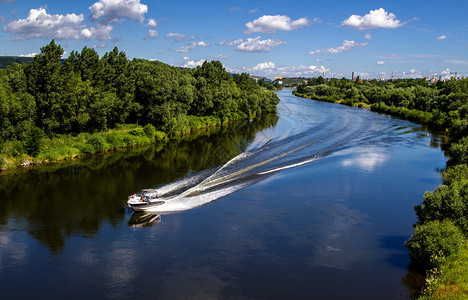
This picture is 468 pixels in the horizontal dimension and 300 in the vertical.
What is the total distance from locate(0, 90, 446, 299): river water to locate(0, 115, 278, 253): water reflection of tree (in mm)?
135

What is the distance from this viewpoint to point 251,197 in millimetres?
29266

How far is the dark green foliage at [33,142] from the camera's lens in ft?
122

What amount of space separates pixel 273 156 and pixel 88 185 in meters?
20.4

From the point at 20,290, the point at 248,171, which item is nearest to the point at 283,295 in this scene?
the point at 20,290

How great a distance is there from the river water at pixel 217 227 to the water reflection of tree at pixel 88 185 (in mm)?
135

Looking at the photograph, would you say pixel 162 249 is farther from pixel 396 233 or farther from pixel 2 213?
pixel 396 233

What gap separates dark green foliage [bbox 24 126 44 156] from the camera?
3722 cm

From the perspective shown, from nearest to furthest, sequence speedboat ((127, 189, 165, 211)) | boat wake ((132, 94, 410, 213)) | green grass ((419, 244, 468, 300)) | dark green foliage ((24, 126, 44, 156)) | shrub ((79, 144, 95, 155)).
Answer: green grass ((419, 244, 468, 300)), speedboat ((127, 189, 165, 211)), boat wake ((132, 94, 410, 213)), dark green foliage ((24, 126, 44, 156)), shrub ((79, 144, 95, 155))

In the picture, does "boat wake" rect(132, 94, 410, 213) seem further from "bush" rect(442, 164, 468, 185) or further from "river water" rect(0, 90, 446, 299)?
"bush" rect(442, 164, 468, 185)

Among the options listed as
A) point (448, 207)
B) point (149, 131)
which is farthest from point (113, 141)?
point (448, 207)

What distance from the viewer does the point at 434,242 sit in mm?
19047

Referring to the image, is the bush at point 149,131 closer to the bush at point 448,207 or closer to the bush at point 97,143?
the bush at point 97,143

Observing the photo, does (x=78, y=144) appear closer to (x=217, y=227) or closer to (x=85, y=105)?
(x=85, y=105)

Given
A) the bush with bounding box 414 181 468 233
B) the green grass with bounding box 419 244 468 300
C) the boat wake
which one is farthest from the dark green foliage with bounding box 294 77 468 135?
the green grass with bounding box 419 244 468 300
